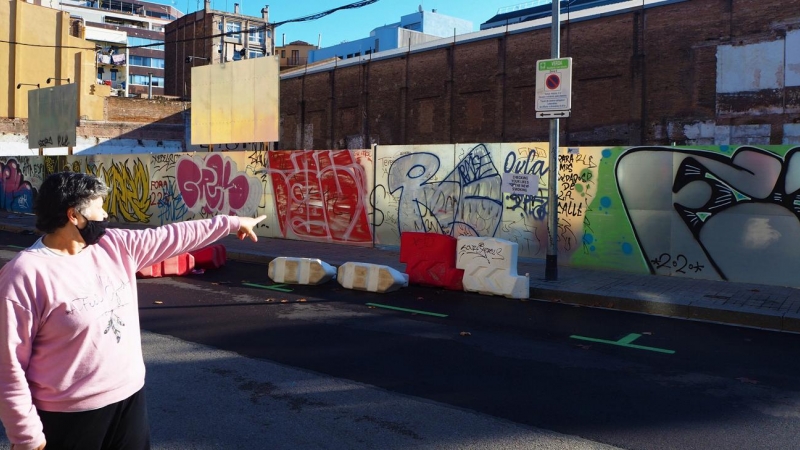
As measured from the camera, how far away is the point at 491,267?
36.5ft

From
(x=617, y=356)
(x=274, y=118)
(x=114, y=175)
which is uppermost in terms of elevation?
(x=274, y=118)

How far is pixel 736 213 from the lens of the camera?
11.6m

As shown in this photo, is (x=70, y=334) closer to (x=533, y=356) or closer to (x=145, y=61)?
(x=533, y=356)

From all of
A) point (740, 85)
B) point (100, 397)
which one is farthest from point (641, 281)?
point (740, 85)

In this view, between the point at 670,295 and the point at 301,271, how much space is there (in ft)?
19.3

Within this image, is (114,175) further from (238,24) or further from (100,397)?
(238,24)

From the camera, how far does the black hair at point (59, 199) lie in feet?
9.14

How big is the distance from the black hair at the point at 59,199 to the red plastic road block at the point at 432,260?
8919 mm

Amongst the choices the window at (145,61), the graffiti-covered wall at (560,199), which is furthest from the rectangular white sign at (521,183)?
the window at (145,61)

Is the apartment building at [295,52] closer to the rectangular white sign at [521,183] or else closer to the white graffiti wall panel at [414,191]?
the white graffiti wall panel at [414,191]

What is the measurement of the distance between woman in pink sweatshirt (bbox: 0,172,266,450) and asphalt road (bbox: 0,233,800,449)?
3.25 m

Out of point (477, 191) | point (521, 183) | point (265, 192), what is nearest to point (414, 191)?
point (477, 191)

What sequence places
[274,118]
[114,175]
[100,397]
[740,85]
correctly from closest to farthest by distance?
1. [100,397]
2. [274,118]
3. [114,175]
4. [740,85]

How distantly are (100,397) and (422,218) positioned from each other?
496 inches
